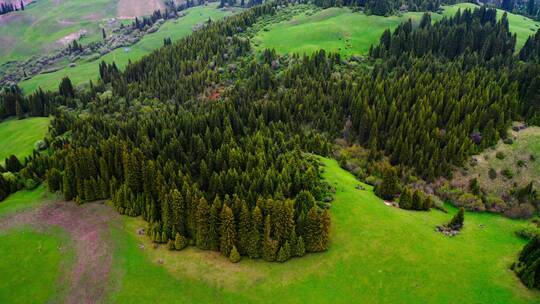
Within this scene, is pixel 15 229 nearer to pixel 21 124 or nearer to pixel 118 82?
pixel 21 124

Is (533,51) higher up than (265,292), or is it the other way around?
(533,51)

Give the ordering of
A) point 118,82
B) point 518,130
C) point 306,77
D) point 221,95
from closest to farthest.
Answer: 1. point 518,130
2. point 306,77
3. point 221,95
4. point 118,82

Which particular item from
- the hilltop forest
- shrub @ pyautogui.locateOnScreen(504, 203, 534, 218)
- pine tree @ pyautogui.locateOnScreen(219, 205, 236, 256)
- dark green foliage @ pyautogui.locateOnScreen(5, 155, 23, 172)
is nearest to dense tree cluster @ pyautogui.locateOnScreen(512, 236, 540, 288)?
shrub @ pyautogui.locateOnScreen(504, 203, 534, 218)

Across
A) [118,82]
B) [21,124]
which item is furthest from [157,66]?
[21,124]

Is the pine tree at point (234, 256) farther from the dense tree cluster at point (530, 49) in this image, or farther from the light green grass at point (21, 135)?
the dense tree cluster at point (530, 49)

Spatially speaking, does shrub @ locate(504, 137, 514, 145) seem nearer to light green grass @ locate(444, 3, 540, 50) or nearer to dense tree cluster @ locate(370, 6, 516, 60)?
dense tree cluster @ locate(370, 6, 516, 60)

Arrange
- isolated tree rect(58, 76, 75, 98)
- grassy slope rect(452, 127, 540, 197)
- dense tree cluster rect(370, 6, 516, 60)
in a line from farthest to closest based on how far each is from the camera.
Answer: isolated tree rect(58, 76, 75, 98) < dense tree cluster rect(370, 6, 516, 60) < grassy slope rect(452, 127, 540, 197)

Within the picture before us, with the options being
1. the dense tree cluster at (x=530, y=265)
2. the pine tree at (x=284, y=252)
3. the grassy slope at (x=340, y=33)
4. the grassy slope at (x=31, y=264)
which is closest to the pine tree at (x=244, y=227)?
the pine tree at (x=284, y=252)
